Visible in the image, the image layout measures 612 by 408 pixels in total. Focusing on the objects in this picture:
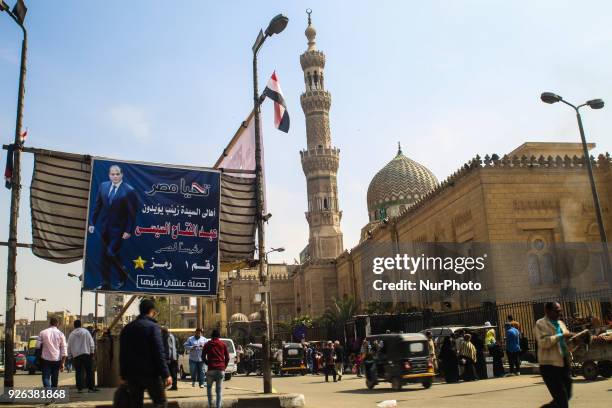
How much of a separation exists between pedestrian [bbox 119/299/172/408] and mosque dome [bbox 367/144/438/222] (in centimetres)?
4646

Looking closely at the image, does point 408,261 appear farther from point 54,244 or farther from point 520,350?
point 54,244

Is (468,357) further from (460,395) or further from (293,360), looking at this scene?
(293,360)

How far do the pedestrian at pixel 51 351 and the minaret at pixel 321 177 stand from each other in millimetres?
48958

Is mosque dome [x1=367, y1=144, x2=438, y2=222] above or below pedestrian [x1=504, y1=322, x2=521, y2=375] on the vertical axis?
above

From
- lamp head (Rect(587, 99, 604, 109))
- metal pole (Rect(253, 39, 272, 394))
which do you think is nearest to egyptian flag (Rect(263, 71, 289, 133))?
metal pole (Rect(253, 39, 272, 394))

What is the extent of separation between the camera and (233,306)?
6431cm

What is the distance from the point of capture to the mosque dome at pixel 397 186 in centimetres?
5209

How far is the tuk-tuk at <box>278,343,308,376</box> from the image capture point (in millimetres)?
24188

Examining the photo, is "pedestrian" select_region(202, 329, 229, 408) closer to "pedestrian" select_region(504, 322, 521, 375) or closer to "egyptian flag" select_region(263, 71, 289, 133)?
"egyptian flag" select_region(263, 71, 289, 133)

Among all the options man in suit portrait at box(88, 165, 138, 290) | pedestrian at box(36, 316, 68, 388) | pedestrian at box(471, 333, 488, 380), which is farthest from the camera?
pedestrian at box(471, 333, 488, 380)

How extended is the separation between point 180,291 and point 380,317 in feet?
50.1

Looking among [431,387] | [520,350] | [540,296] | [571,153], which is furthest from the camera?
[571,153]

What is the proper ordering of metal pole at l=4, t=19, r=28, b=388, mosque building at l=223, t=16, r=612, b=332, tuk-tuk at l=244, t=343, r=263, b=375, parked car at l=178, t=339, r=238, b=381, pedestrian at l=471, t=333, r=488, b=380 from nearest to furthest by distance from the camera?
metal pole at l=4, t=19, r=28, b=388
pedestrian at l=471, t=333, r=488, b=380
parked car at l=178, t=339, r=238, b=381
mosque building at l=223, t=16, r=612, b=332
tuk-tuk at l=244, t=343, r=263, b=375

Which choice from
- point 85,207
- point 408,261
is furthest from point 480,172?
point 85,207
